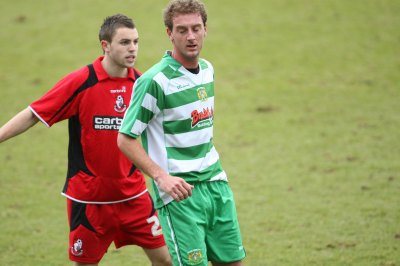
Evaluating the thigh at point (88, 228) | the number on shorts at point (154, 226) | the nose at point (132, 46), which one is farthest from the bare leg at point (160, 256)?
the nose at point (132, 46)

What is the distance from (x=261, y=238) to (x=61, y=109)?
3.27 m

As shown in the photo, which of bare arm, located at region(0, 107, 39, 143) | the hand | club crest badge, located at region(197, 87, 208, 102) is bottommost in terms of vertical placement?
the hand

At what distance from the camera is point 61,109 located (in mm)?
5469

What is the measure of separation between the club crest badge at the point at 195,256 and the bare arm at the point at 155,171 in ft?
1.66

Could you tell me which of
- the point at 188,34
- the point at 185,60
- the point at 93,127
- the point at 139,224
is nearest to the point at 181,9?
the point at 188,34

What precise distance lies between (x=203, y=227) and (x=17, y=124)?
1.82 metres

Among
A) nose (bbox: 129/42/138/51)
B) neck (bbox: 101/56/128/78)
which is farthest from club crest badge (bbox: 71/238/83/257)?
nose (bbox: 129/42/138/51)

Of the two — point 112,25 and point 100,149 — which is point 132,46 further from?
point 100,149

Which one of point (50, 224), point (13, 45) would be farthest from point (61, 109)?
point (13, 45)

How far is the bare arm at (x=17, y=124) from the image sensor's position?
17.2ft

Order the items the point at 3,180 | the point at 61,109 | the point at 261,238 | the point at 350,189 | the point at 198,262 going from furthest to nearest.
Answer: the point at 3,180 → the point at 350,189 → the point at 261,238 → the point at 61,109 → the point at 198,262

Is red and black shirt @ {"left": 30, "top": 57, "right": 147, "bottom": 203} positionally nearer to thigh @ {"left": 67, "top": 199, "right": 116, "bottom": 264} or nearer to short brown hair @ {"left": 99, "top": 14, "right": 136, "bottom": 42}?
thigh @ {"left": 67, "top": 199, "right": 116, "bottom": 264}

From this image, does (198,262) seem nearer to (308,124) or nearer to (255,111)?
(308,124)

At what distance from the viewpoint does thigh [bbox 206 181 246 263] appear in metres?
4.76
